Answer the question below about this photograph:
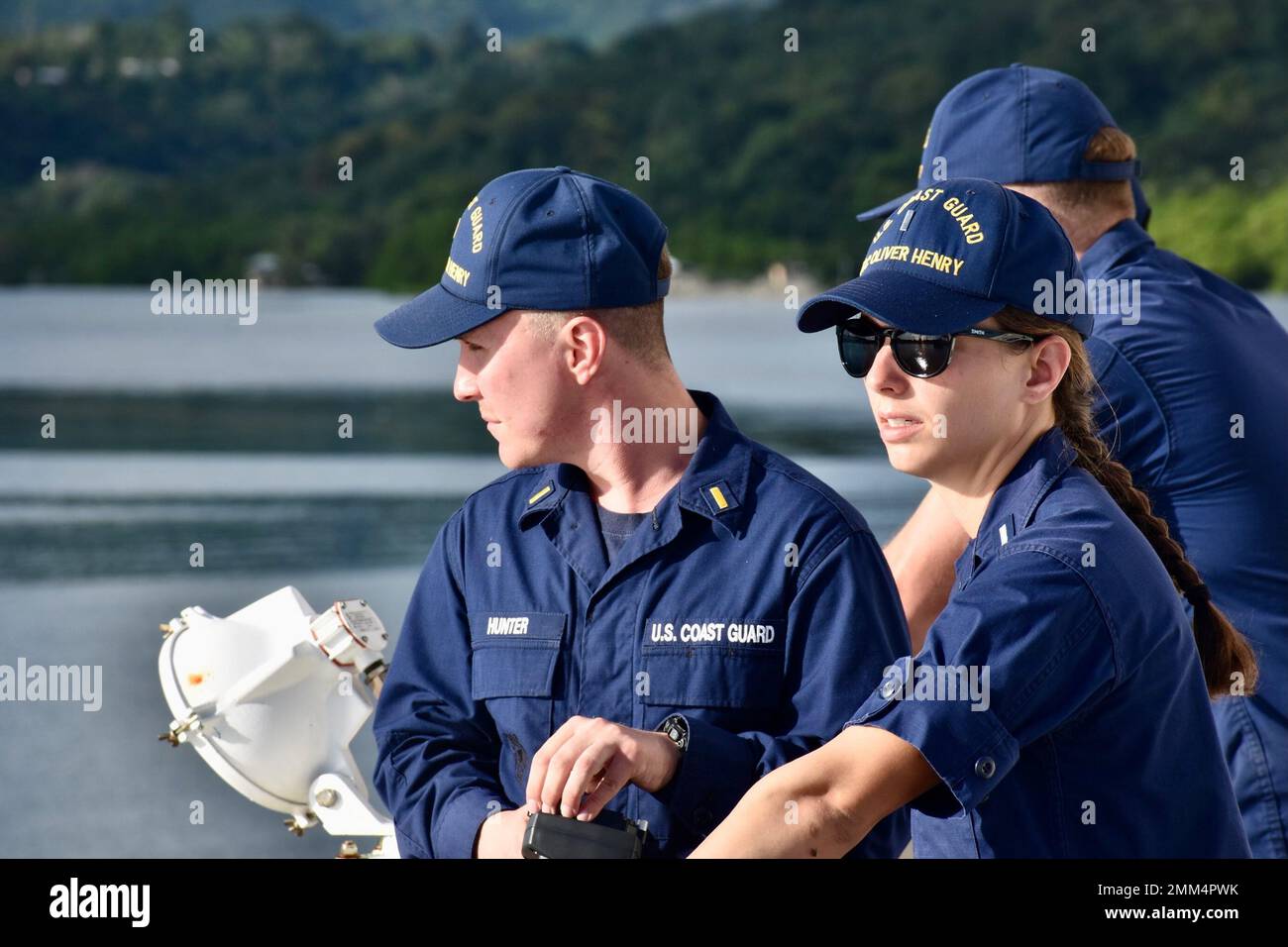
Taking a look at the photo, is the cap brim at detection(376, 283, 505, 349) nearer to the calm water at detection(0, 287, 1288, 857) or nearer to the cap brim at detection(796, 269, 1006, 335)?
the cap brim at detection(796, 269, 1006, 335)

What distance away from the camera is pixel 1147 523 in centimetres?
221

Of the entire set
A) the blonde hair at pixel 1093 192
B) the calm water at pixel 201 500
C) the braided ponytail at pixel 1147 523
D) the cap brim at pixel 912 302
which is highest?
the blonde hair at pixel 1093 192

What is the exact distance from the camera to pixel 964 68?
185 ft

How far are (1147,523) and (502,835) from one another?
86 cm

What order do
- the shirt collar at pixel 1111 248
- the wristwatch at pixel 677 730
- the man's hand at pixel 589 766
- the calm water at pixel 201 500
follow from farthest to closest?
the calm water at pixel 201 500, the shirt collar at pixel 1111 248, the wristwatch at pixel 677 730, the man's hand at pixel 589 766

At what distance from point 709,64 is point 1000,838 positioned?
194ft

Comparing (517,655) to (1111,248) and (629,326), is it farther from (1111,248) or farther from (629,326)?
(1111,248)

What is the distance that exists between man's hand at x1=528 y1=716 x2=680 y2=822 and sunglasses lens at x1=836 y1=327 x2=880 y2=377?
1.66 ft

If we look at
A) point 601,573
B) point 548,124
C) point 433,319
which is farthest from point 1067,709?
point 548,124

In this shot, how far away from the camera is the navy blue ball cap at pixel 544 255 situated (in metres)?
2.32

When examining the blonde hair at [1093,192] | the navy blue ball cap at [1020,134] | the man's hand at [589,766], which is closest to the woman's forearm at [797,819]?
the man's hand at [589,766]

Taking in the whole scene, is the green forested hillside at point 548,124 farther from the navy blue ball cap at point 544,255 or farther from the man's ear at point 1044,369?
the man's ear at point 1044,369

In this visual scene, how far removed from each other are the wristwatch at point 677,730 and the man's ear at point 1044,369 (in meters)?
0.54

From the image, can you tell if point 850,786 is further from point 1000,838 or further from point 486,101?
point 486,101
